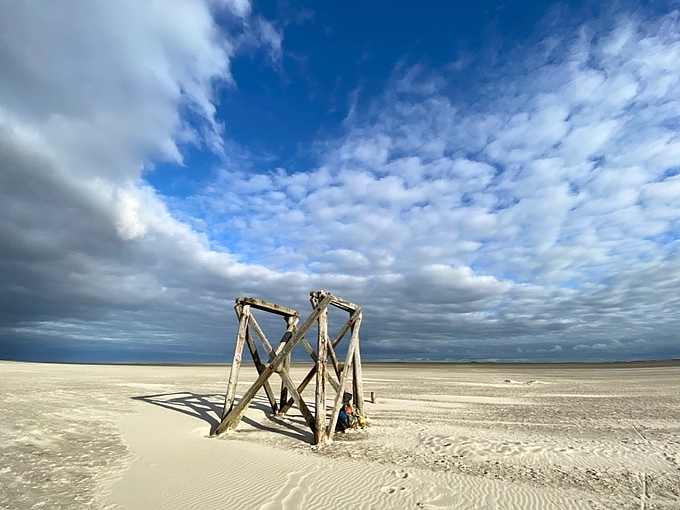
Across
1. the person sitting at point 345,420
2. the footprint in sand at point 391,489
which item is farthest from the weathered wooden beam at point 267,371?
the footprint in sand at point 391,489

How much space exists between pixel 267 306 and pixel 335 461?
508 centimetres

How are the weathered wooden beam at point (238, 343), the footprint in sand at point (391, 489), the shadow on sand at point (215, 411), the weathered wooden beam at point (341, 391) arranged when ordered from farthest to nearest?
the shadow on sand at point (215, 411), the weathered wooden beam at point (238, 343), the weathered wooden beam at point (341, 391), the footprint in sand at point (391, 489)

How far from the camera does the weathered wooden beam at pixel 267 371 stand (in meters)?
10.6

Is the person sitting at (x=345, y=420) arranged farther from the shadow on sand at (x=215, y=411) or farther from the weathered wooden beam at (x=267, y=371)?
the weathered wooden beam at (x=267, y=371)

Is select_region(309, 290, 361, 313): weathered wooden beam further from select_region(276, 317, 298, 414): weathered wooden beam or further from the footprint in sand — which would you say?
the footprint in sand

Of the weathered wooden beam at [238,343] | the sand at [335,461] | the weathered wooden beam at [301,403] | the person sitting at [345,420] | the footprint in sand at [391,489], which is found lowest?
the footprint in sand at [391,489]

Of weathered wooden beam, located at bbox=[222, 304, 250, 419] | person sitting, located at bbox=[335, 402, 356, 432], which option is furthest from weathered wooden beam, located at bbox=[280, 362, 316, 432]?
weathered wooden beam, located at bbox=[222, 304, 250, 419]

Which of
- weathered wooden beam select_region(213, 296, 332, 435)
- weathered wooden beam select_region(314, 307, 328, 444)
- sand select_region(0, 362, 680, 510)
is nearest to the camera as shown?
sand select_region(0, 362, 680, 510)

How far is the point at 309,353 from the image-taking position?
12.9 metres

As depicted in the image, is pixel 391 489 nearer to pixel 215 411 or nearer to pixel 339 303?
pixel 339 303

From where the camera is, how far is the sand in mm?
6297

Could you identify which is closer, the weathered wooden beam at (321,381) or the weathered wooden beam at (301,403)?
the weathered wooden beam at (321,381)

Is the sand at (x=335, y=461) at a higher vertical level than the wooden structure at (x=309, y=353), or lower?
lower

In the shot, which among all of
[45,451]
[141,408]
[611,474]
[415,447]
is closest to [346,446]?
[415,447]
